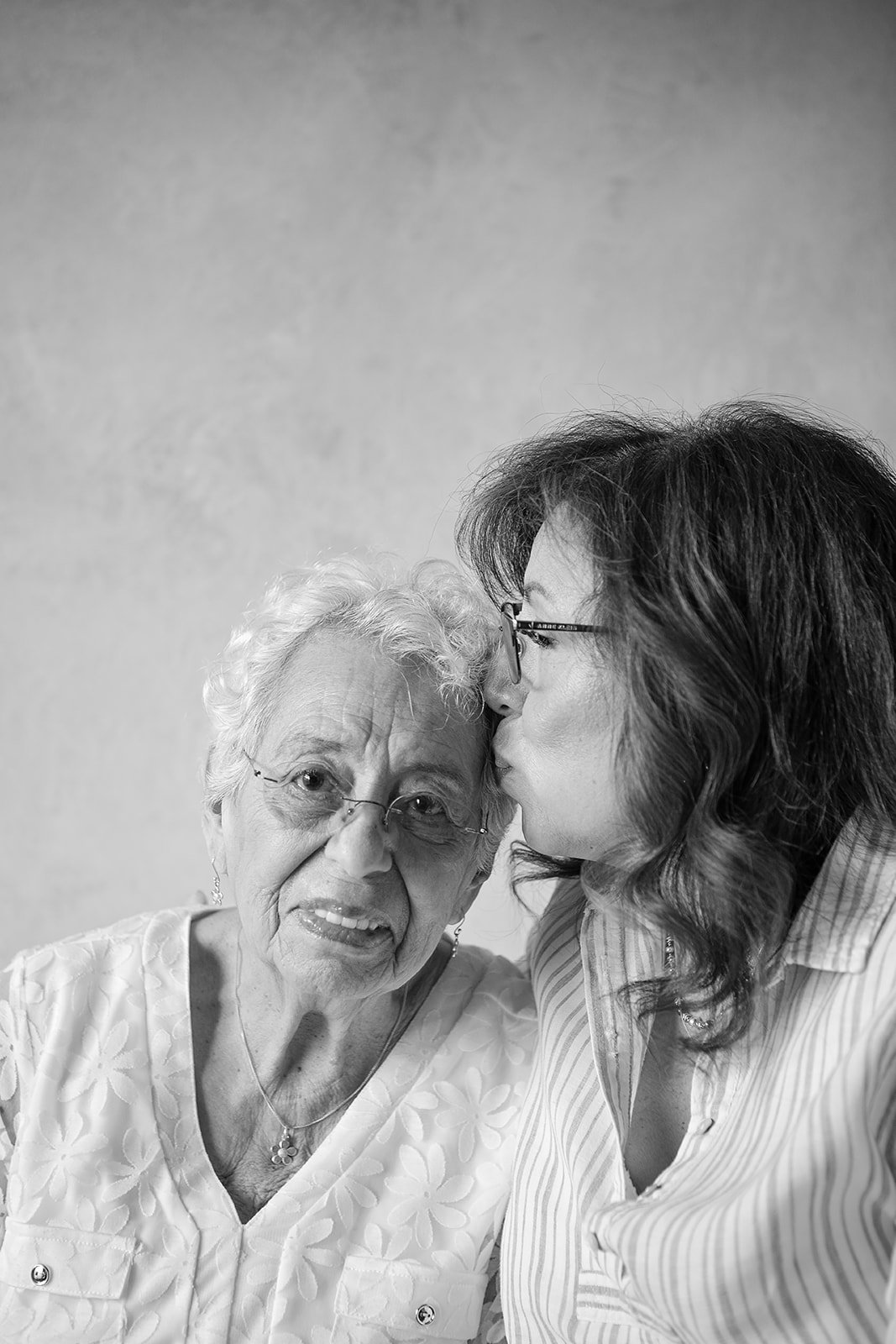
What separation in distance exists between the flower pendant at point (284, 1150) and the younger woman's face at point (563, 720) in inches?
22.8

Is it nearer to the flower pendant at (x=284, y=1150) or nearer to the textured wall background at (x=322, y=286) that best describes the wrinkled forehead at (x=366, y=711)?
the flower pendant at (x=284, y=1150)

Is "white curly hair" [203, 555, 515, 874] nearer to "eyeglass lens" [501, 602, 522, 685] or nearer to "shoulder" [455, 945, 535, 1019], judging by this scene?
"eyeglass lens" [501, 602, 522, 685]

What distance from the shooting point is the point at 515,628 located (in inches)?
62.8

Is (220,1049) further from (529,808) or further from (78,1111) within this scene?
(529,808)

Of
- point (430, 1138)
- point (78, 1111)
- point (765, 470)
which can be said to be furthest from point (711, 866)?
point (78, 1111)

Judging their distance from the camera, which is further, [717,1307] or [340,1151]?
[340,1151]

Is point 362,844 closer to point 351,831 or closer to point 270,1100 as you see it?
point 351,831

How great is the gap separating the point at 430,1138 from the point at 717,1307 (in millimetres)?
A: 562

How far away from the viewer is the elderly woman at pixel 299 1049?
1.56 meters

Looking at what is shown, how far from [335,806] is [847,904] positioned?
0.70 m

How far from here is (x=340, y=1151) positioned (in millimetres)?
1669

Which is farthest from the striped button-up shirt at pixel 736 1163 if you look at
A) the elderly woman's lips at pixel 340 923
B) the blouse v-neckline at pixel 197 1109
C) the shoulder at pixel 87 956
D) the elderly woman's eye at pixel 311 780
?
the shoulder at pixel 87 956

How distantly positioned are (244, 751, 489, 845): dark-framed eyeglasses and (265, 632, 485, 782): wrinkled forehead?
0.04m

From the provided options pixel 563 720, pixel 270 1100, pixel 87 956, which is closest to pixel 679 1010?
pixel 563 720
